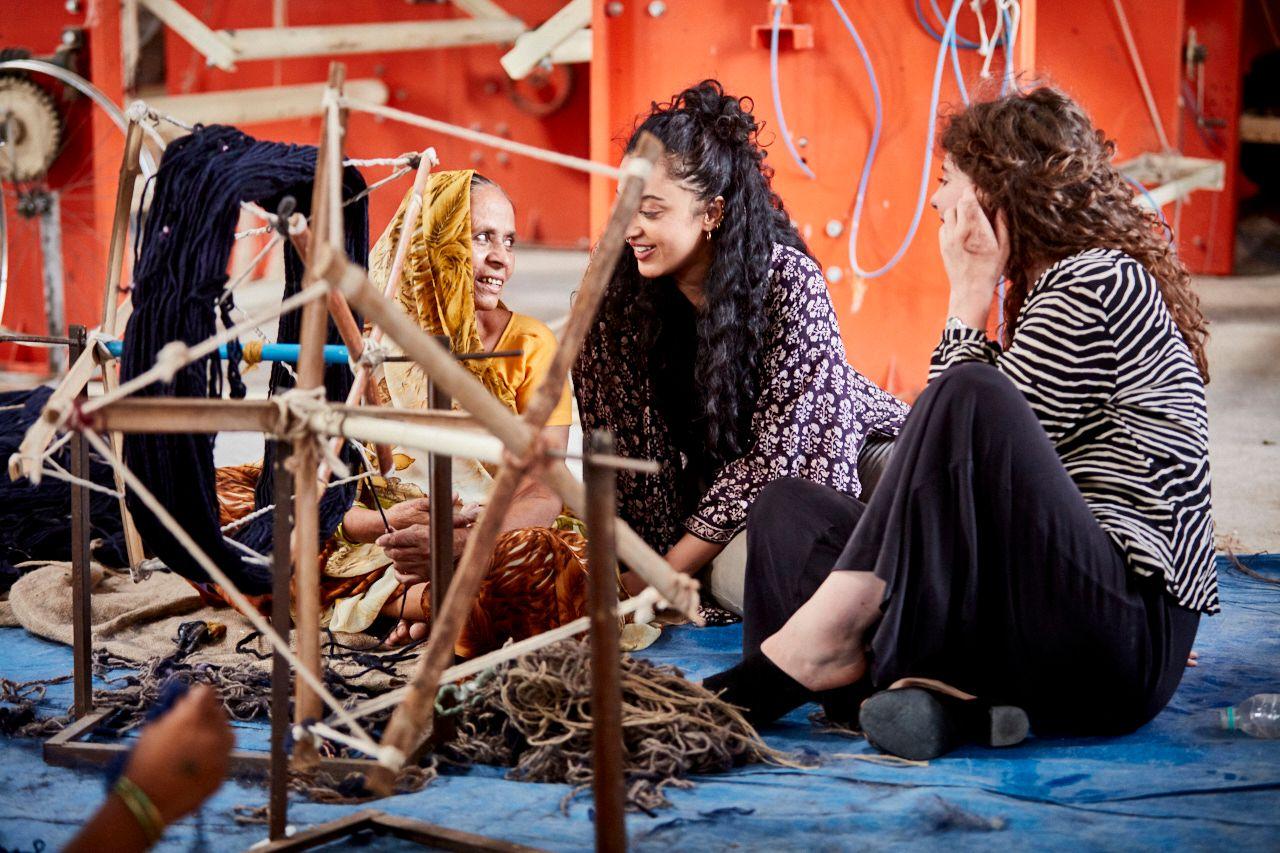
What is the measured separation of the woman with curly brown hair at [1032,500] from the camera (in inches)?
74.5

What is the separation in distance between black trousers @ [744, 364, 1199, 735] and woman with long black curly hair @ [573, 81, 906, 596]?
27.1 inches

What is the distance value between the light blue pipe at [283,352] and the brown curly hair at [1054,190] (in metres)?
1.03

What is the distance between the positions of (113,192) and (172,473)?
4.89 metres

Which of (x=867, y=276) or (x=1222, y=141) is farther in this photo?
(x=1222, y=141)

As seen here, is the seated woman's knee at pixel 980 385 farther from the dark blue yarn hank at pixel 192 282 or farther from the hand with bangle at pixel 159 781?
the hand with bangle at pixel 159 781

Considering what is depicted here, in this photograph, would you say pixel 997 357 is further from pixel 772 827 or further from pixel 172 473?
pixel 172 473

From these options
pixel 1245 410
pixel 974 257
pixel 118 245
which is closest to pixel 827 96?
pixel 1245 410

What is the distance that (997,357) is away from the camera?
6.90 ft

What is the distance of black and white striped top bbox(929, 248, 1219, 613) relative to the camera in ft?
6.43

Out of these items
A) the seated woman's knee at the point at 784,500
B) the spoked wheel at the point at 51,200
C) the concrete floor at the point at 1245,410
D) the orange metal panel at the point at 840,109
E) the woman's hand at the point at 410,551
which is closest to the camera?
the seated woman's knee at the point at 784,500

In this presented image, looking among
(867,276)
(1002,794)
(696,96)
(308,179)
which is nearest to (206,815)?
(308,179)

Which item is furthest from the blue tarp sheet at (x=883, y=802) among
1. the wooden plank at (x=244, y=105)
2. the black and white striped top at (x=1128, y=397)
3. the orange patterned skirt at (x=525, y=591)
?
the wooden plank at (x=244, y=105)

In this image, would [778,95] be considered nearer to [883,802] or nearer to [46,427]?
[883,802]

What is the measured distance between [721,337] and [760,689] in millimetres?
798
